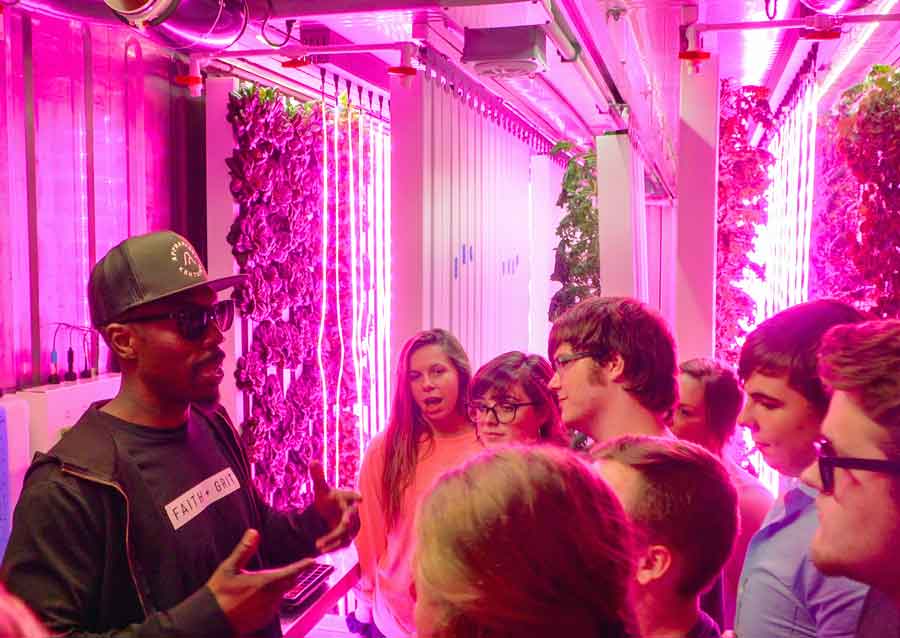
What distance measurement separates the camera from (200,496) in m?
2.03

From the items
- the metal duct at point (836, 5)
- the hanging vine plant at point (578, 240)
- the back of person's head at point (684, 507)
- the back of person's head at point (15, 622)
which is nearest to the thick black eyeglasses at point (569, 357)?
the back of person's head at point (684, 507)

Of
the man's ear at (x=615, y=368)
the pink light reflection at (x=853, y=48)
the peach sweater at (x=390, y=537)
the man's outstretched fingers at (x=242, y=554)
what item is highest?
the pink light reflection at (x=853, y=48)

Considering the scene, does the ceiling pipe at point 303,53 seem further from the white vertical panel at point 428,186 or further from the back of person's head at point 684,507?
the back of person's head at point 684,507

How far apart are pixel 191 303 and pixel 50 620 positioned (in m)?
0.80

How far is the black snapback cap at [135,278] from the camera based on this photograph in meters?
2.06

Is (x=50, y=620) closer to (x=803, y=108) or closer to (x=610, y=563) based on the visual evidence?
(x=610, y=563)

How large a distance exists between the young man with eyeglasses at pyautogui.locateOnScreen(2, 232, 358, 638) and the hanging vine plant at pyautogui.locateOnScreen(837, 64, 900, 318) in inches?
103

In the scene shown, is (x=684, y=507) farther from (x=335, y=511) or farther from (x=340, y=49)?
(x=340, y=49)

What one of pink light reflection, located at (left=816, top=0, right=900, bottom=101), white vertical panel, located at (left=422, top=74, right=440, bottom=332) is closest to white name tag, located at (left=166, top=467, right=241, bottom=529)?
white vertical panel, located at (left=422, top=74, right=440, bottom=332)

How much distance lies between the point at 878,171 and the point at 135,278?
9.70 ft

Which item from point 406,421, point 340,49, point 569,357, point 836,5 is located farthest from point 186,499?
point 836,5

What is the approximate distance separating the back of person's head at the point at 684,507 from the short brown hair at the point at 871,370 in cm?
28

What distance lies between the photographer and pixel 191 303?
214 centimetres

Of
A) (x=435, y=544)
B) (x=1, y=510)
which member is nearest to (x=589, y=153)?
(x=1, y=510)
